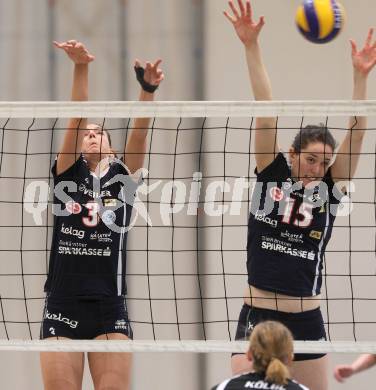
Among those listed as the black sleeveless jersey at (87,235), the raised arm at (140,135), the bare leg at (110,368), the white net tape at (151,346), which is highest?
the raised arm at (140,135)

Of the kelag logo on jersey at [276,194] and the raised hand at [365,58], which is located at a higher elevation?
the raised hand at [365,58]

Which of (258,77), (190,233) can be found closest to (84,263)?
(258,77)

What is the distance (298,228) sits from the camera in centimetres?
482

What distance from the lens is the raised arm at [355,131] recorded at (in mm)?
4938

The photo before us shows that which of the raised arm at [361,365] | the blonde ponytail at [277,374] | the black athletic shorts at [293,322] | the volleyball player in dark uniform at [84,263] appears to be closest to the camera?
the blonde ponytail at [277,374]

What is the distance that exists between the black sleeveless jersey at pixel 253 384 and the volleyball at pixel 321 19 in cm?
199

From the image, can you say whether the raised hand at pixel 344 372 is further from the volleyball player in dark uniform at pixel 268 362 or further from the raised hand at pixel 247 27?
the raised hand at pixel 247 27

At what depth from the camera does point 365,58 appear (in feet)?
16.6

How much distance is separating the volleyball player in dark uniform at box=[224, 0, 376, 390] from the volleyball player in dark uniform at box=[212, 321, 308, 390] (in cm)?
86

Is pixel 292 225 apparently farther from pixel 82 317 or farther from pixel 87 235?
pixel 82 317

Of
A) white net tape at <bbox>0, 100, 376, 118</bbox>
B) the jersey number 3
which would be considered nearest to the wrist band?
white net tape at <bbox>0, 100, 376, 118</bbox>

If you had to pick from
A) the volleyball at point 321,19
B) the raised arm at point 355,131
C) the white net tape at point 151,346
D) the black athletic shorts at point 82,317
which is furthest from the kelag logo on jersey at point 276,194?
the black athletic shorts at point 82,317

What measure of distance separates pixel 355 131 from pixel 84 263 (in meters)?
1.56

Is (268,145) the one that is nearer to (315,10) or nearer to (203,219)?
(315,10)
